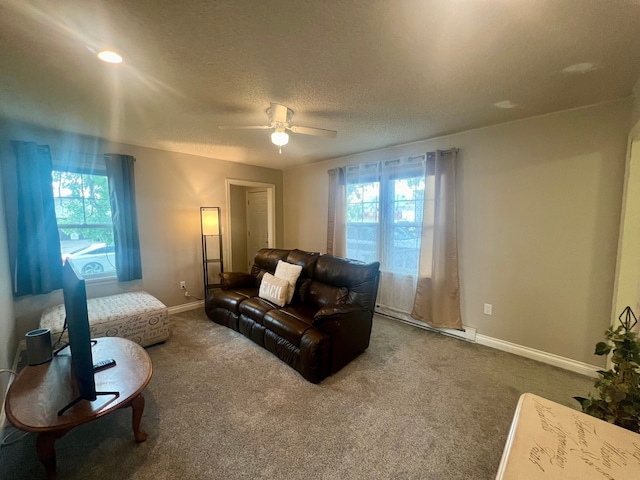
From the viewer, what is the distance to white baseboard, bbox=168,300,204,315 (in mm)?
3739

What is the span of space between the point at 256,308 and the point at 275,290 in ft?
0.93

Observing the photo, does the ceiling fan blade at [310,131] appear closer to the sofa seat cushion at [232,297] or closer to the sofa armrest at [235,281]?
the sofa seat cushion at [232,297]

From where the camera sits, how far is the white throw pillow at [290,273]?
296 cm

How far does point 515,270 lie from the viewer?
104 inches

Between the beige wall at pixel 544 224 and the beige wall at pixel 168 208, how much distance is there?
11.1ft

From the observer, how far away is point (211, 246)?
421cm

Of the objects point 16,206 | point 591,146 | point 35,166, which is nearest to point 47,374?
point 16,206

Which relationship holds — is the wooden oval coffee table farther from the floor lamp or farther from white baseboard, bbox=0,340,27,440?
the floor lamp

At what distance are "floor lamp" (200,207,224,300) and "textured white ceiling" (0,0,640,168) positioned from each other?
1.58 m

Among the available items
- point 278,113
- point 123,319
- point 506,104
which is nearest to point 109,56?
Answer: point 278,113

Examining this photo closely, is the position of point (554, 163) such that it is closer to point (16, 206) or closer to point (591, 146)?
point (591, 146)

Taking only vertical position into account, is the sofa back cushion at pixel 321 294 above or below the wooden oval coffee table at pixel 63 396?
above

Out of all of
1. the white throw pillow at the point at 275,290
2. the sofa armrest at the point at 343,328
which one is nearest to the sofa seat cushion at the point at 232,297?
the white throw pillow at the point at 275,290

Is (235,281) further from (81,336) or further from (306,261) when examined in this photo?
(81,336)
